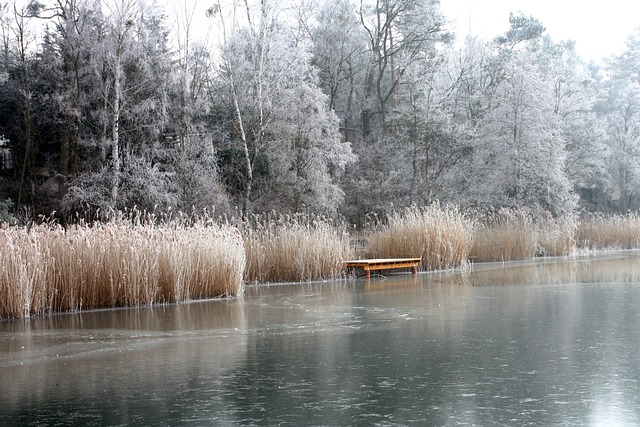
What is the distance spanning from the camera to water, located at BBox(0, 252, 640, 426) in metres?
4.77

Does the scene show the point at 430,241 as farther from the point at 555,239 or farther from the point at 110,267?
the point at 110,267

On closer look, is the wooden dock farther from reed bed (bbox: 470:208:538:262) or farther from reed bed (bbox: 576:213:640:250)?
reed bed (bbox: 576:213:640:250)

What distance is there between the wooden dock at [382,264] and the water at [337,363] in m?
4.02

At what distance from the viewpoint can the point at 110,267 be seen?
36.3 feet

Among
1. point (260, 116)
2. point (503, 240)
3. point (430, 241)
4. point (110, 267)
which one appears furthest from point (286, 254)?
point (260, 116)

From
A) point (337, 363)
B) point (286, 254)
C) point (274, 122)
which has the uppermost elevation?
point (274, 122)

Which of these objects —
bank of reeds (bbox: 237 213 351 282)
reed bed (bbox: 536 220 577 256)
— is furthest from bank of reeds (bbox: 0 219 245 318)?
reed bed (bbox: 536 220 577 256)

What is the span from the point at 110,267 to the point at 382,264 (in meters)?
6.40

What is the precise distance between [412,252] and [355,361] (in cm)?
1118

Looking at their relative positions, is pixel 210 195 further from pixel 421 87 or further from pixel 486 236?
pixel 421 87

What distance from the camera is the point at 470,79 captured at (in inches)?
1262

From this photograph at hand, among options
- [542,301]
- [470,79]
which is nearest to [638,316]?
[542,301]

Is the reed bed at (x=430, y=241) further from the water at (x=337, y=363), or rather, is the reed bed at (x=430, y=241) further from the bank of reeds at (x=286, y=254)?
the water at (x=337, y=363)

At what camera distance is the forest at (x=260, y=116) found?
72.4 ft
